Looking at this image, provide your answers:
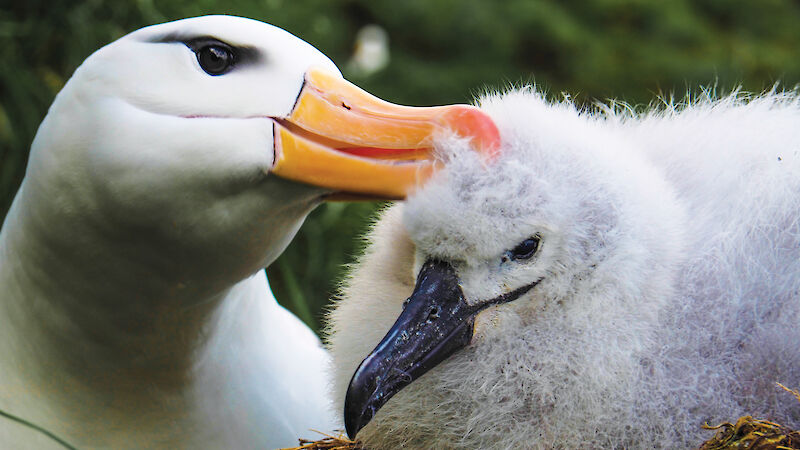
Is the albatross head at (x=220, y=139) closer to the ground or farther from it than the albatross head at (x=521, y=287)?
farther from it

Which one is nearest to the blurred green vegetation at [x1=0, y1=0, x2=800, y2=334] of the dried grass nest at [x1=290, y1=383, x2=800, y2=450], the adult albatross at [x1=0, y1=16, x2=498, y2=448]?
the adult albatross at [x1=0, y1=16, x2=498, y2=448]

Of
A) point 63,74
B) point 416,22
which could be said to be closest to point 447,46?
point 416,22

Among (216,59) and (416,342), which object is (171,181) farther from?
(416,342)

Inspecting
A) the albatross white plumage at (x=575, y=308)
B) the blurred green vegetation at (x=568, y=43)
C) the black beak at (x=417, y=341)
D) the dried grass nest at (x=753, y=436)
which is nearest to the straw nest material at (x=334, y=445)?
the albatross white plumage at (x=575, y=308)

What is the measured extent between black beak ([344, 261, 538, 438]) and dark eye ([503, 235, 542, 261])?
54mm

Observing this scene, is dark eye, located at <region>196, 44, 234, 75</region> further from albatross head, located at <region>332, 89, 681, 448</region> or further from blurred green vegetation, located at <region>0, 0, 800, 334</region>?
blurred green vegetation, located at <region>0, 0, 800, 334</region>

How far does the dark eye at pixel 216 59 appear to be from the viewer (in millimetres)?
1694

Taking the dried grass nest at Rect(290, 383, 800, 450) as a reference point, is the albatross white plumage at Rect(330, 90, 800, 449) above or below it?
above

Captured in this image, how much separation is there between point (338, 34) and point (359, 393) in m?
4.39

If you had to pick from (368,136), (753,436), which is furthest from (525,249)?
(753,436)

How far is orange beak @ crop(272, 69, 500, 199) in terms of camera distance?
165 cm

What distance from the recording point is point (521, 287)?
1.70m

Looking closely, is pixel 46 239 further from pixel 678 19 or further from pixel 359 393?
pixel 678 19

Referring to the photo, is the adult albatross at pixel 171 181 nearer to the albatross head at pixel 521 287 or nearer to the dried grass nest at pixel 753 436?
the albatross head at pixel 521 287
